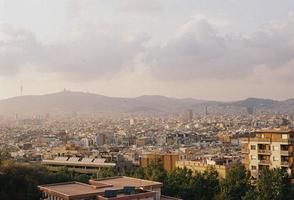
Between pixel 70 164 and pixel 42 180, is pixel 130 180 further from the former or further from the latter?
pixel 70 164

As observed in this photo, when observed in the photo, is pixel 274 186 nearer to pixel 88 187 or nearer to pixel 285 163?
pixel 285 163

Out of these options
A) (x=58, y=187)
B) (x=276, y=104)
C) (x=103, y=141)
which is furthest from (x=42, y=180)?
(x=276, y=104)

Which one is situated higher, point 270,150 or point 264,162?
point 270,150

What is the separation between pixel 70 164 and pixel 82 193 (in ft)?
65.4

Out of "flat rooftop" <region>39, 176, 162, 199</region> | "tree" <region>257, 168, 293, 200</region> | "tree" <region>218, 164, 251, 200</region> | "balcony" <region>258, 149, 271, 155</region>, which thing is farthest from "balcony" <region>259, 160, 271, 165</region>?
"flat rooftop" <region>39, 176, 162, 199</region>

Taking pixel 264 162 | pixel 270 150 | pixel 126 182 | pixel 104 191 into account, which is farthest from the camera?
pixel 264 162

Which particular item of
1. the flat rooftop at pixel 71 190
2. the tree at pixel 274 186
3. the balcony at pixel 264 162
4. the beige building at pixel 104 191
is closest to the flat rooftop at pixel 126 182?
the beige building at pixel 104 191

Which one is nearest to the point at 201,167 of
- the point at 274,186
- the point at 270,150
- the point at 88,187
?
the point at 270,150

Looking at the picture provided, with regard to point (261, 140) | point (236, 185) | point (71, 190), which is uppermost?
point (261, 140)

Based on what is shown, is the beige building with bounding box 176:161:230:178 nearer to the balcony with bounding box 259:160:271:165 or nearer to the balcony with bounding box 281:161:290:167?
the balcony with bounding box 259:160:271:165

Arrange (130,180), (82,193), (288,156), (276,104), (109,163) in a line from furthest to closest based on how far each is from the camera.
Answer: (276,104)
(109,163)
(288,156)
(130,180)
(82,193)

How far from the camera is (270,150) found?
24.6m

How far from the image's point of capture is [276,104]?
198 meters

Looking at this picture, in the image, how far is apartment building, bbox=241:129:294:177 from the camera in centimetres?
2405
